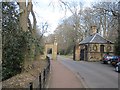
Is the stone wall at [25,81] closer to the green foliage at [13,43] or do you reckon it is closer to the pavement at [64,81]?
the pavement at [64,81]

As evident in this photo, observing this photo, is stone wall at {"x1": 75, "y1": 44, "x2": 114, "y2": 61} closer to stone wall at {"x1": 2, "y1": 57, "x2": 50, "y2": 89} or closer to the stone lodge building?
the stone lodge building

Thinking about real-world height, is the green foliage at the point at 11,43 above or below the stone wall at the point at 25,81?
above

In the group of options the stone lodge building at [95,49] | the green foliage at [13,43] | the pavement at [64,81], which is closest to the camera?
the pavement at [64,81]

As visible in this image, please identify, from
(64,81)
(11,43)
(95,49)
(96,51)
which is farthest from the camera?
(95,49)

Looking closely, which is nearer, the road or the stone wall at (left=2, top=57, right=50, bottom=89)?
the stone wall at (left=2, top=57, right=50, bottom=89)

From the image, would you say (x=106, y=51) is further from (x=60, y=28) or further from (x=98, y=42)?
(x=60, y=28)

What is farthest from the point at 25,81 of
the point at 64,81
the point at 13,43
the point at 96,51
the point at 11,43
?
the point at 96,51

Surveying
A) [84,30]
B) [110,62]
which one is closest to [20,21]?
[110,62]

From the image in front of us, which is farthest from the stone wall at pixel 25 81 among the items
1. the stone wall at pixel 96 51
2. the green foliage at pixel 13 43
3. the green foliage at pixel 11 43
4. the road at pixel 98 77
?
the stone wall at pixel 96 51

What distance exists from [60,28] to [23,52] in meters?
72.1

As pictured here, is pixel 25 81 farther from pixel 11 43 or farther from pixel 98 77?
pixel 98 77

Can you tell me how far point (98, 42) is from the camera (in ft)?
173

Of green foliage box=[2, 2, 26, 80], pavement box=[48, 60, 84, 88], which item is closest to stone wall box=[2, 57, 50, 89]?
pavement box=[48, 60, 84, 88]

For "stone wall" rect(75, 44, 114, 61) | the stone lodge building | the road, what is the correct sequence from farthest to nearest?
the stone lodge building
"stone wall" rect(75, 44, 114, 61)
the road
